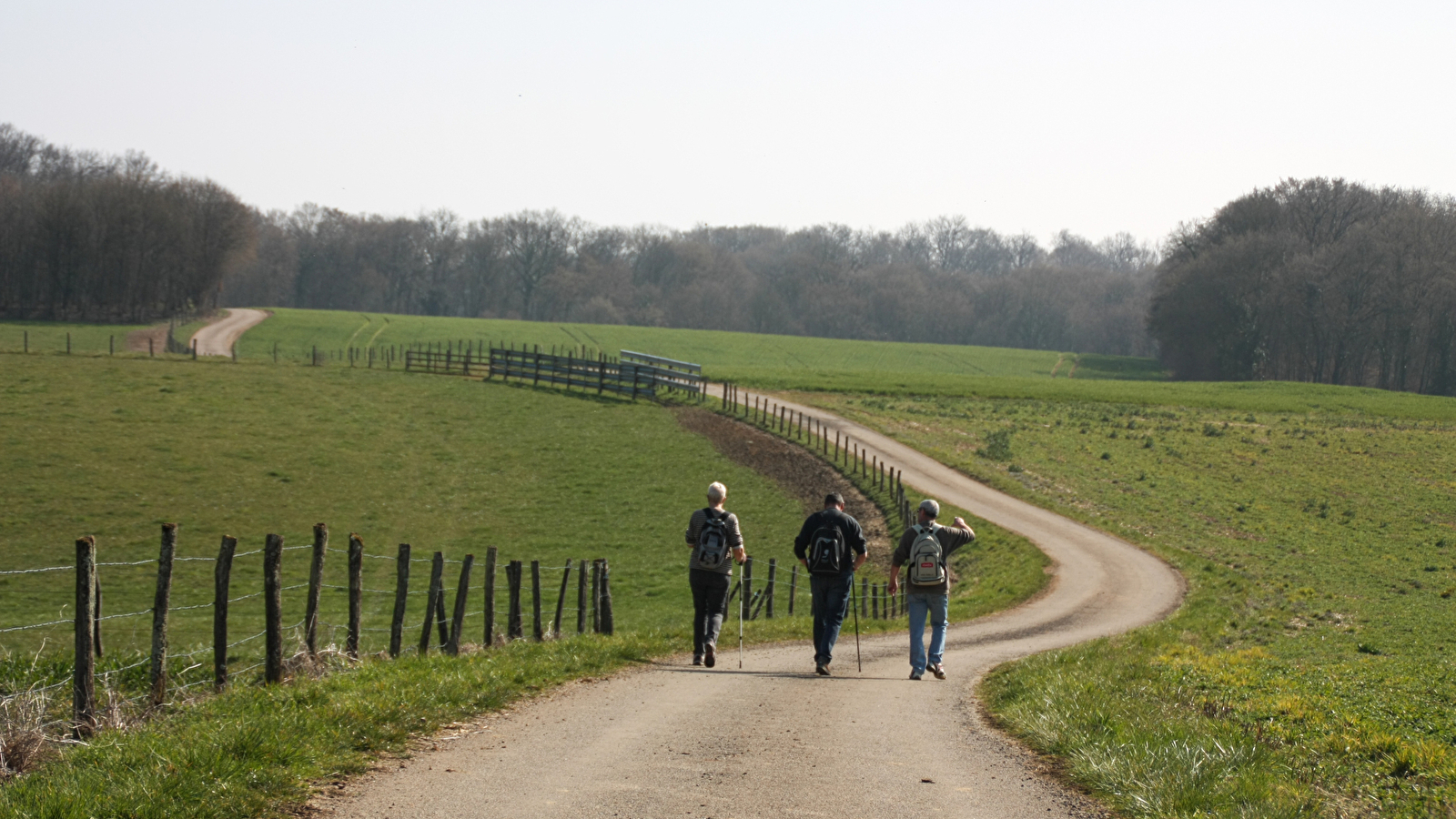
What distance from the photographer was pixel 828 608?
14062mm

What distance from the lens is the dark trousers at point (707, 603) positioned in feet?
46.6

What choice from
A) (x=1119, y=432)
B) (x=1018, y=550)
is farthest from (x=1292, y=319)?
(x=1018, y=550)

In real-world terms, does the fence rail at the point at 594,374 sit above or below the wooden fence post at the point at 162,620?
above

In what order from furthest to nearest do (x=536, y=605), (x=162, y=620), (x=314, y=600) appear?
1. (x=536, y=605)
2. (x=314, y=600)
3. (x=162, y=620)

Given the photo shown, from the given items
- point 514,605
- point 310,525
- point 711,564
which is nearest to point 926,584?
point 711,564

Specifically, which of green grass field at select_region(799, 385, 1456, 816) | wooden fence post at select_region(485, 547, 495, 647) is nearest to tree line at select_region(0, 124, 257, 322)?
green grass field at select_region(799, 385, 1456, 816)

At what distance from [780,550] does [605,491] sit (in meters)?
7.81

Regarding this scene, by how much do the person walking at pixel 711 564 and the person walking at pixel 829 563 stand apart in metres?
0.84

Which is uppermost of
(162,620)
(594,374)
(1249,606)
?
(594,374)

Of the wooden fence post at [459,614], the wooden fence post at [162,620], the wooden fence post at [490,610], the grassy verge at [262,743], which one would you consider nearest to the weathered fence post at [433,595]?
the wooden fence post at [459,614]

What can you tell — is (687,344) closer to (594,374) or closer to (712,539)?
(594,374)

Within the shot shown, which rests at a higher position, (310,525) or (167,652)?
(167,652)

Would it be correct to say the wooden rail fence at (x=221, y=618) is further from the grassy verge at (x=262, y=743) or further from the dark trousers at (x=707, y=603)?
the dark trousers at (x=707, y=603)

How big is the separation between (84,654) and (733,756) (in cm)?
553
